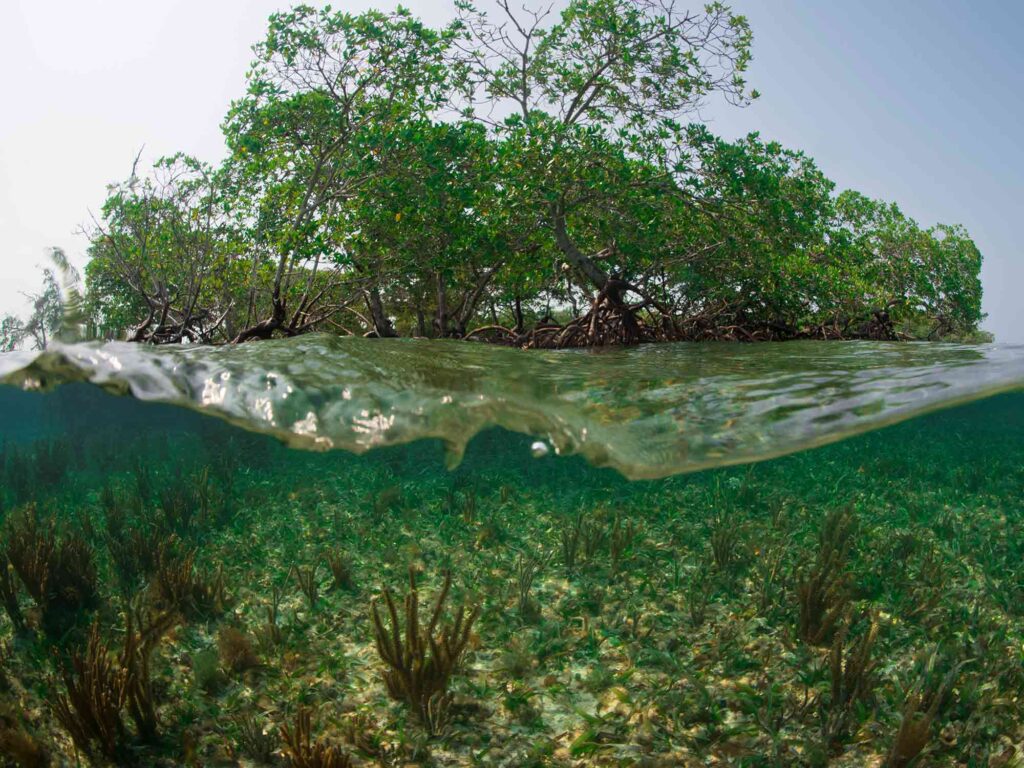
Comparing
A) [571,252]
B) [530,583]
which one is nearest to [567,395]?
[530,583]

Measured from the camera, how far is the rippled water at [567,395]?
6.70 metres

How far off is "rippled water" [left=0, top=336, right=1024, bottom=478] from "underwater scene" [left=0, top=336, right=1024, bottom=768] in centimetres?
4

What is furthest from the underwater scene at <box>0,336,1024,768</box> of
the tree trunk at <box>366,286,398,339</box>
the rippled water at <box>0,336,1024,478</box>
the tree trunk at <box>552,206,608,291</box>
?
the tree trunk at <box>366,286,398,339</box>

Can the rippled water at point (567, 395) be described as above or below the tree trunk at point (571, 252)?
below

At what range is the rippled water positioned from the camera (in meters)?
6.70

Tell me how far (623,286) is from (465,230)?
3196 mm

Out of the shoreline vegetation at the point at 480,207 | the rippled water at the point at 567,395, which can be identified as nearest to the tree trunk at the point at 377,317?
the shoreline vegetation at the point at 480,207

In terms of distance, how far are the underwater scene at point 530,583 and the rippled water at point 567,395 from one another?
4cm

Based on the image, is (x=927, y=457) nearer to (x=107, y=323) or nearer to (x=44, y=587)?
(x=44, y=587)

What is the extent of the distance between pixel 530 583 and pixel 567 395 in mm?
1882

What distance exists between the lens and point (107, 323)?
Answer: 819 inches

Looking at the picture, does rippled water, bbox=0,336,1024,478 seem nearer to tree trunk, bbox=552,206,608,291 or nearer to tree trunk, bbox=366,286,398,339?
tree trunk, bbox=552,206,608,291

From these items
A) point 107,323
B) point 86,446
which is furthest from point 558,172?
point 107,323

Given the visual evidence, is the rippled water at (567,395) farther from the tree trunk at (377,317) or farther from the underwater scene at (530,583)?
the tree trunk at (377,317)
